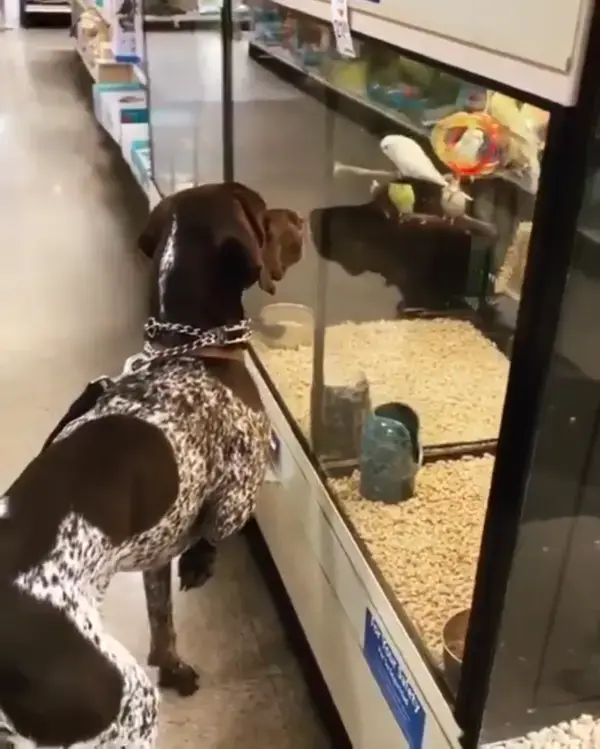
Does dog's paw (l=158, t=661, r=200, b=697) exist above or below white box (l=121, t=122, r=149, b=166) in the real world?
below

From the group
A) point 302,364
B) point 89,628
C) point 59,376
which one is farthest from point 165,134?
point 89,628

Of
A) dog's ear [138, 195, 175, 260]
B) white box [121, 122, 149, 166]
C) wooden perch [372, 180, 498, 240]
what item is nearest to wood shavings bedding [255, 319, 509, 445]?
wooden perch [372, 180, 498, 240]

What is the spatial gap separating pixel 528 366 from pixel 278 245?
2.51 ft

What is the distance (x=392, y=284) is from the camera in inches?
85.0

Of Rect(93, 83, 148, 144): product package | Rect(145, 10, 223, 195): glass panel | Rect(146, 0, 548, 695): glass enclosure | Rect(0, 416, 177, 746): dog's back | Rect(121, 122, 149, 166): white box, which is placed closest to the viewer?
Rect(0, 416, 177, 746): dog's back

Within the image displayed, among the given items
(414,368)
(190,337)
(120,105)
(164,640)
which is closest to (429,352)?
(414,368)

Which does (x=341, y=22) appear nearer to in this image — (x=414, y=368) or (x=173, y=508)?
(x=173, y=508)

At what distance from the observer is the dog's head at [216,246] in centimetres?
156

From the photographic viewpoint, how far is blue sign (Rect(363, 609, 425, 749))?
128cm

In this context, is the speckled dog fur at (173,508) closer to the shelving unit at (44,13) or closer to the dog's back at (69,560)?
the dog's back at (69,560)

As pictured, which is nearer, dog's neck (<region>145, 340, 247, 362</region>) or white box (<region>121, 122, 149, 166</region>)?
dog's neck (<region>145, 340, 247, 362</region>)

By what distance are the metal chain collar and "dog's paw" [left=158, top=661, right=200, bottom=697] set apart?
1.81 ft

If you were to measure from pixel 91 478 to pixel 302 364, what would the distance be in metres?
0.82

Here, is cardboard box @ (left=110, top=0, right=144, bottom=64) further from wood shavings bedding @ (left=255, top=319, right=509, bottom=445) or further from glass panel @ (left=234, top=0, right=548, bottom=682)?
wood shavings bedding @ (left=255, top=319, right=509, bottom=445)
